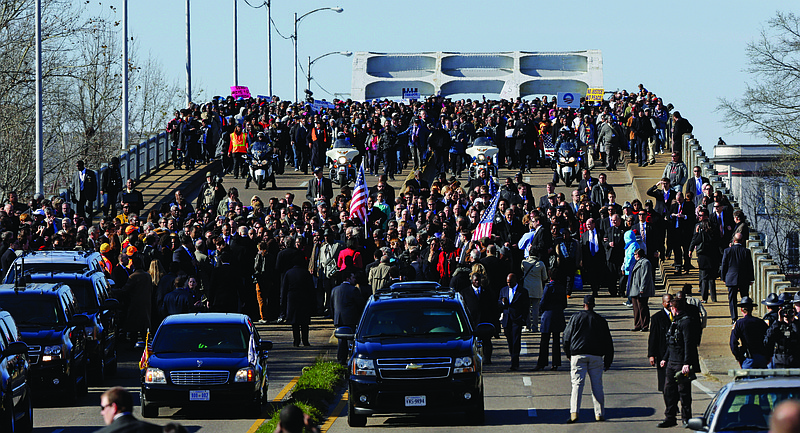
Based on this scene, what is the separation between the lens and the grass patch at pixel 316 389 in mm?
16172

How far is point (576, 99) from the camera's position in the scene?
182 ft

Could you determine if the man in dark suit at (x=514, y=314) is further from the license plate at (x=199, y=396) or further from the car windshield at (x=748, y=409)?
the car windshield at (x=748, y=409)

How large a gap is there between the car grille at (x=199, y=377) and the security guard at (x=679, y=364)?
17.6ft

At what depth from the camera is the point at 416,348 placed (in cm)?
1595

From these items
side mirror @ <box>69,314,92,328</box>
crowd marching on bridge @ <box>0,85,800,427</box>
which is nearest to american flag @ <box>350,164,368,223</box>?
crowd marching on bridge @ <box>0,85,800,427</box>

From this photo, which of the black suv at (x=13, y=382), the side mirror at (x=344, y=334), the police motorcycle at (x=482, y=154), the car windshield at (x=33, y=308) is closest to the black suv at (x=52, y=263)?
the car windshield at (x=33, y=308)

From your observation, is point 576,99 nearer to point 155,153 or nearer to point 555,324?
point 155,153

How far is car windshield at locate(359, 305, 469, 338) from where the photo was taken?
54.7ft

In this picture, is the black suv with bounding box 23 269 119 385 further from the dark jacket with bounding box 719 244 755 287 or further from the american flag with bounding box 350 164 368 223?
the dark jacket with bounding box 719 244 755 287

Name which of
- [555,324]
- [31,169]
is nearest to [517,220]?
[555,324]

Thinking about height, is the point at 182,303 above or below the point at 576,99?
below

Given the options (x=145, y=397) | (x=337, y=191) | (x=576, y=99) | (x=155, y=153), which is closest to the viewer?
(x=145, y=397)

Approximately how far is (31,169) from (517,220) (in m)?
42.2

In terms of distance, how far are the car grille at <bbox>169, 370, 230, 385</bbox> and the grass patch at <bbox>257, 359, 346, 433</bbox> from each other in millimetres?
794
